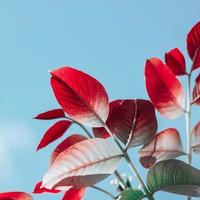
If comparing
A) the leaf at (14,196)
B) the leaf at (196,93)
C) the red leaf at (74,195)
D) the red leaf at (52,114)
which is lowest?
the red leaf at (74,195)

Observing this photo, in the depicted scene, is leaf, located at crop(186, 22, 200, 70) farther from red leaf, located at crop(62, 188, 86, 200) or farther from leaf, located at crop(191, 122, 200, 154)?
red leaf, located at crop(62, 188, 86, 200)

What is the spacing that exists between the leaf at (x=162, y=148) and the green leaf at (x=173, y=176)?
0.18ft

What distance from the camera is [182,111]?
18.6 inches

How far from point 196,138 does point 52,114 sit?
16cm

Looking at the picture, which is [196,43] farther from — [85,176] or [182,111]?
[85,176]

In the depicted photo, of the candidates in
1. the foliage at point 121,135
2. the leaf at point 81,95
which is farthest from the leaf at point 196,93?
the leaf at point 81,95

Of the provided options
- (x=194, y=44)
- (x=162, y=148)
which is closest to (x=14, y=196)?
(x=162, y=148)

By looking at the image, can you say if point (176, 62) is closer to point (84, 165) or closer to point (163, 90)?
point (163, 90)

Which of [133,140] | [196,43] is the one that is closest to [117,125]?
[133,140]

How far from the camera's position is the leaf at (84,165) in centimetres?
38

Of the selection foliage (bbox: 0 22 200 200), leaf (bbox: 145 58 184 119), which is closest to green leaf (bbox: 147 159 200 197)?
foliage (bbox: 0 22 200 200)

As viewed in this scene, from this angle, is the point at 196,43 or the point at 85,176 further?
the point at 196,43

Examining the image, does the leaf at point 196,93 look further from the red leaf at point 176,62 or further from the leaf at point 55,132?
the leaf at point 55,132

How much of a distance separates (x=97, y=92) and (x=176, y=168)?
11 centimetres
